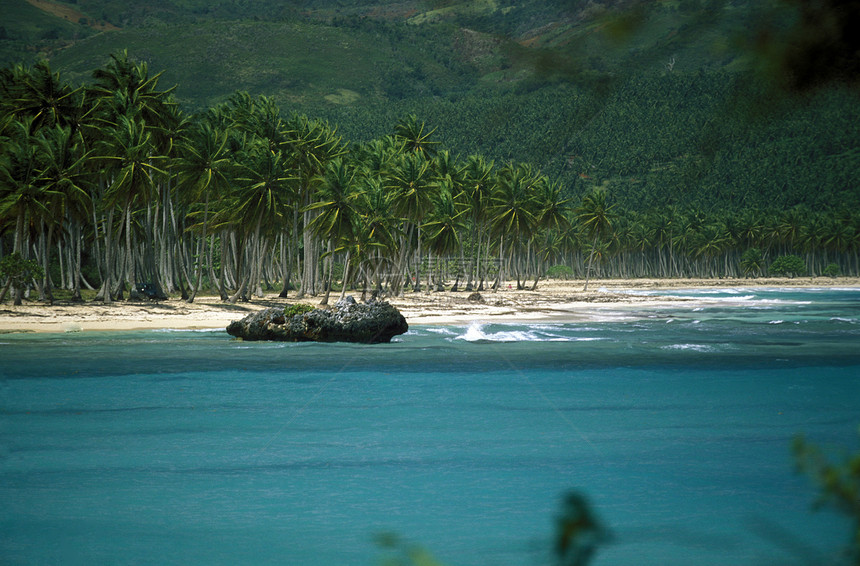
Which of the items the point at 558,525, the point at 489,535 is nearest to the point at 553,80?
the point at 558,525

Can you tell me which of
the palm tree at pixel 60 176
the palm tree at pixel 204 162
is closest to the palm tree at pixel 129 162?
the palm tree at pixel 60 176

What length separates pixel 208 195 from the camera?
182ft

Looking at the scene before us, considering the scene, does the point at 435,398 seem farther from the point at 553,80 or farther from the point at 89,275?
the point at 89,275

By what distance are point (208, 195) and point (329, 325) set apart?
22.1 meters

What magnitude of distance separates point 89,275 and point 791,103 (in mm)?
73682

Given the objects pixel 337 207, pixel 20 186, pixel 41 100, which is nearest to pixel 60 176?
pixel 20 186

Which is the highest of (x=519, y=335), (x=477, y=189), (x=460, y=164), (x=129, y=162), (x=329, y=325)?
(x=460, y=164)

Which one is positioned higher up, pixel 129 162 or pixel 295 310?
pixel 129 162

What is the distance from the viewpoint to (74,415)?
20531 mm

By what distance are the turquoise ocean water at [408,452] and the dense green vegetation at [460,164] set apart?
2.18 meters

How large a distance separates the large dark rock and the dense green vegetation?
12.8 meters

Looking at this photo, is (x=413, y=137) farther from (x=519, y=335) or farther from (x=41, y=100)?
(x=519, y=335)

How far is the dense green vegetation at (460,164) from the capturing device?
202 cm

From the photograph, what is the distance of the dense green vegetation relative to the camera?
6.61 ft
